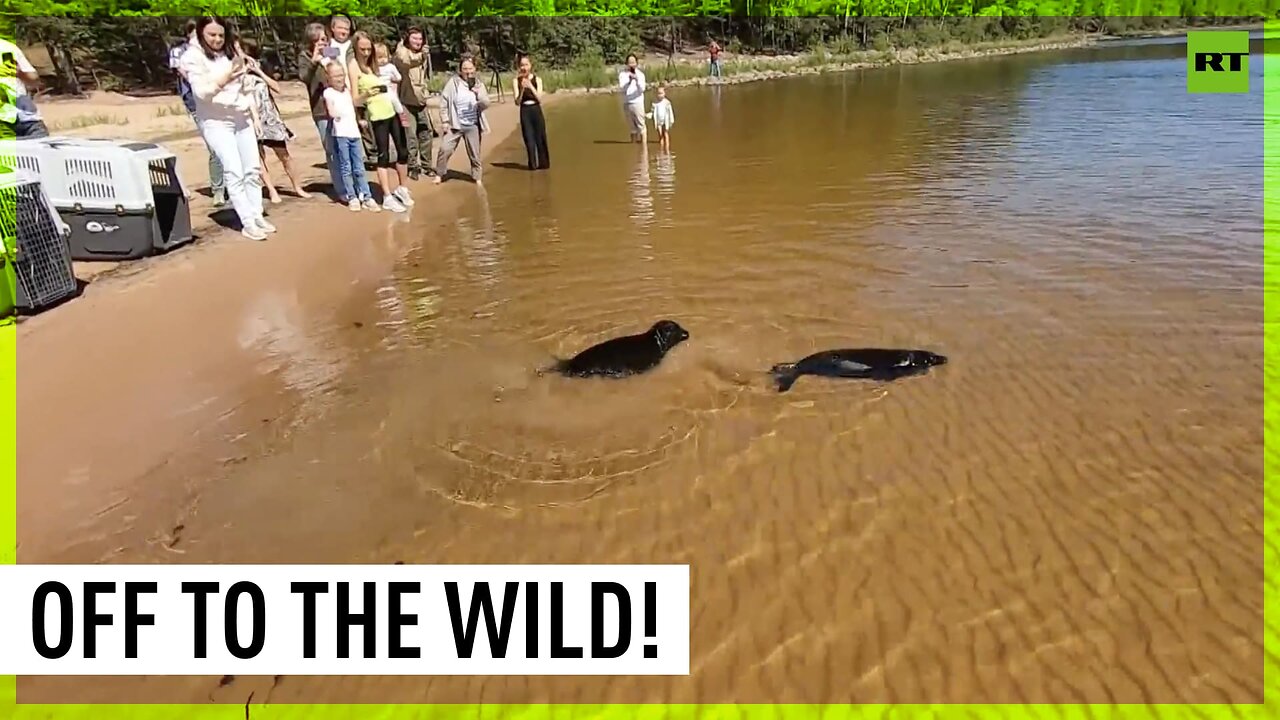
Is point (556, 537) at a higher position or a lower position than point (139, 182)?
lower

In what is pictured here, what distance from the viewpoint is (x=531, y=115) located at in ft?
45.8

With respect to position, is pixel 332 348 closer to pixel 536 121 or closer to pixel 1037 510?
pixel 1037 510

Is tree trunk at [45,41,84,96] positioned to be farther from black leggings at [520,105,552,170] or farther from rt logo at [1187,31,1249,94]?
rt logo at [1187,31,1249,94]

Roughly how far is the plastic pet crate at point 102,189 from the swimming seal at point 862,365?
6403 mm

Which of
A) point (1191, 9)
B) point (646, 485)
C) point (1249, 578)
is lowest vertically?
point (1249, 578)

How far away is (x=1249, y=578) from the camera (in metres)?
3.94

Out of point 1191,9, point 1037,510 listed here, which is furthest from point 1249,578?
point 1191,9

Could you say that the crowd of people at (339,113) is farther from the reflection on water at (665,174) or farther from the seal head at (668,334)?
the seal head at (668,334)

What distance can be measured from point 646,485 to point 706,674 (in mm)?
1416

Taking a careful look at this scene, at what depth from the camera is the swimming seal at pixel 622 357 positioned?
6.20m

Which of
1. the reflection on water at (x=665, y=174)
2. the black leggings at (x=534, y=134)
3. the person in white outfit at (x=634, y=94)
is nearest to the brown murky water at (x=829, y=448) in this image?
the reflection on water at (x=665, y=174)

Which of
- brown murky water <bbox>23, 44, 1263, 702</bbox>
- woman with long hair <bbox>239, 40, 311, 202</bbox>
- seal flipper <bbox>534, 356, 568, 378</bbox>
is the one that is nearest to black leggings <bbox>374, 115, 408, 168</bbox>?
woman with long hair <bbox>239, 40, 311, 202</bbox>

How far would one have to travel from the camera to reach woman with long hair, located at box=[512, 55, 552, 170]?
44.0 feet

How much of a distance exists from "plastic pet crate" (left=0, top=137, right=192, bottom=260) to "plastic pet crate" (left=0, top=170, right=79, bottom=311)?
3.34 ft
